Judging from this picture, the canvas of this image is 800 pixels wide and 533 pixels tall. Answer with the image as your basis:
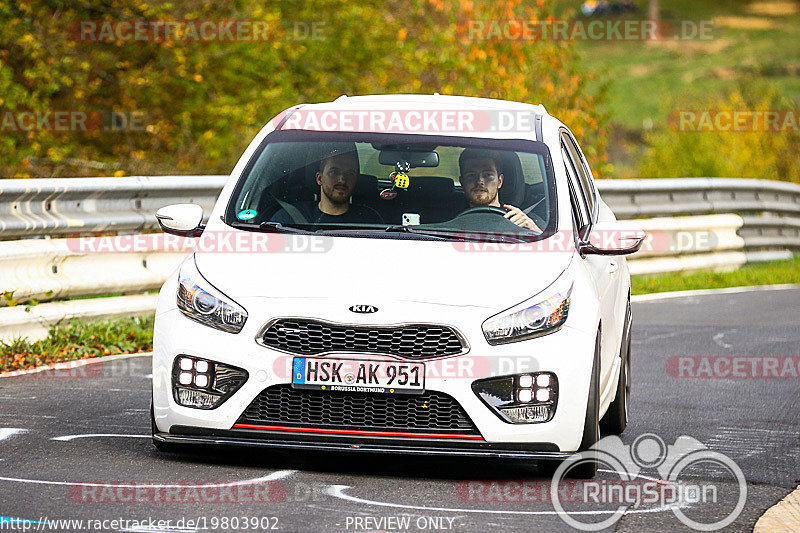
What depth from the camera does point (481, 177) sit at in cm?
732

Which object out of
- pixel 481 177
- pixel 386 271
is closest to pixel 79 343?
pixel 481 177

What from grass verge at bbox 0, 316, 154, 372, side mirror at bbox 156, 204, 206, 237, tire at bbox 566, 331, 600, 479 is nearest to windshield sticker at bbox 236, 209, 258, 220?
side mirror at bbox 156, 204, 206, 237

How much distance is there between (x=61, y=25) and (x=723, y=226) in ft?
28.9

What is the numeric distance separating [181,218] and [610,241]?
83.1 inches

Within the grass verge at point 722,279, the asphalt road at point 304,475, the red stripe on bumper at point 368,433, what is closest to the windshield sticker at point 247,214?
the asphalt road at point 304,475

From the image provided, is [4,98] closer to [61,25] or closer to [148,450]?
[61,25]

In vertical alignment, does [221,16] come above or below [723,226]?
above

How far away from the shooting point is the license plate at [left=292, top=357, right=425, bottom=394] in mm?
6125

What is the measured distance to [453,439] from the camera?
245 inches

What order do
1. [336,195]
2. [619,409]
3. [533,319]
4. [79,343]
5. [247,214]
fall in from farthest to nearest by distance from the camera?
[79,343] → [619,409] → [336,195] → [247,214] → [533,319]

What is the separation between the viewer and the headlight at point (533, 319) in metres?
6.18

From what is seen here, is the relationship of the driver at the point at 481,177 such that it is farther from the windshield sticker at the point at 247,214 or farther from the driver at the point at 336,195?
the windshield sticker at the point at 247,214

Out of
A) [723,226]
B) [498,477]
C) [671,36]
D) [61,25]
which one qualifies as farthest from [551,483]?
[671,36]

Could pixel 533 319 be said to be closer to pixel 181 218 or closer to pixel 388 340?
pixel 388 340
